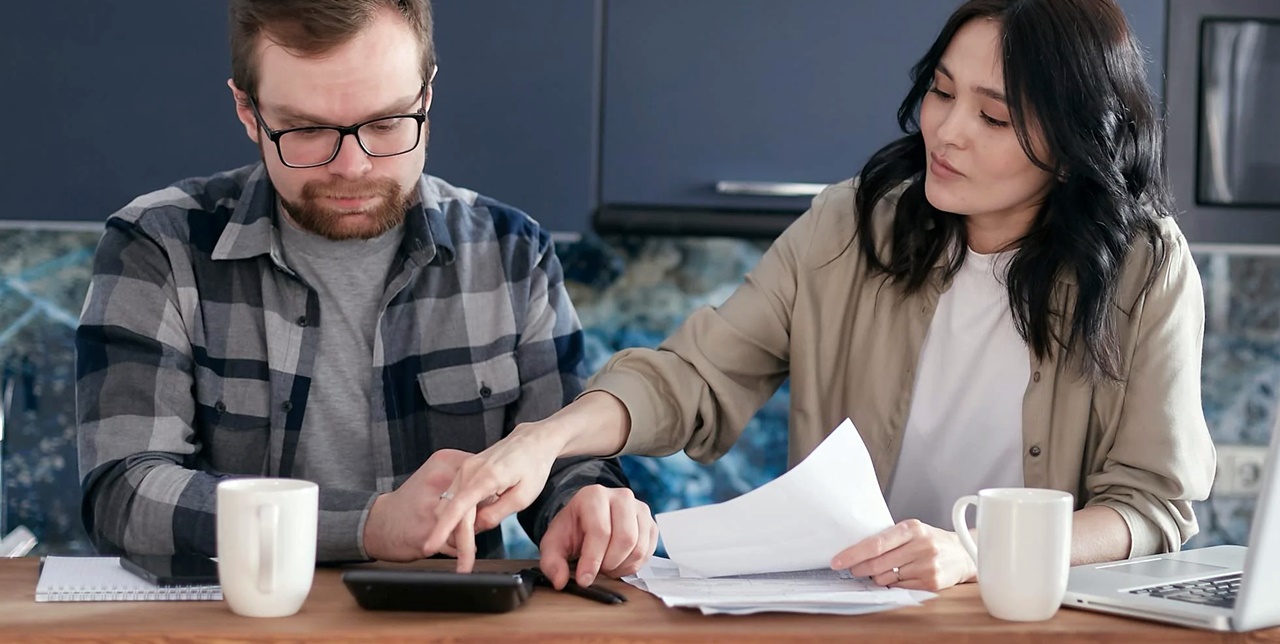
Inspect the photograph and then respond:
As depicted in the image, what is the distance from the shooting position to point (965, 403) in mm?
1586

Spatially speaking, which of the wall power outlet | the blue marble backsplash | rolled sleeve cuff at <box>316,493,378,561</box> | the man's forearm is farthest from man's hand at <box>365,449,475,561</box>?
the wall power outlet

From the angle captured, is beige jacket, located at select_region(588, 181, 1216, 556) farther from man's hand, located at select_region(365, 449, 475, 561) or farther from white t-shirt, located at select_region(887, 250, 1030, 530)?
man's hand, located at select_region(365, 449, 475, 561)

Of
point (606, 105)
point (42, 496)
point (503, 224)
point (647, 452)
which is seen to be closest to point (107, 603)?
point (647, 452)

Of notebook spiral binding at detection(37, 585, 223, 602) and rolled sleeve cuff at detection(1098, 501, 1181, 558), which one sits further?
rolled sleeve cuff at detection(1098, 501, 1181, 558)

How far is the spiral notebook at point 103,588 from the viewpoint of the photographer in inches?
41.9

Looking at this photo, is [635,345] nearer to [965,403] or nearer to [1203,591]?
[965,403]

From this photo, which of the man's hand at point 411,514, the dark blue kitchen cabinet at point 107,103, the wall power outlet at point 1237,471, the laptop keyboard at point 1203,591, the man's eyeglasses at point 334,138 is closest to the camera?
the laptop keyboard at point 1203,591

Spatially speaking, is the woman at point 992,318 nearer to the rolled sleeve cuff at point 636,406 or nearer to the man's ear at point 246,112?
the rolled sleeve cuff at point 636,406

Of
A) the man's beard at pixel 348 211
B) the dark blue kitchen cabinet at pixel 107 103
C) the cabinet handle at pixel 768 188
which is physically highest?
the dark blue kitchen cabinet at pixel 107 103

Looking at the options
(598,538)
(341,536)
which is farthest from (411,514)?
(598,538)

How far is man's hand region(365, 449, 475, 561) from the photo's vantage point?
1.22m

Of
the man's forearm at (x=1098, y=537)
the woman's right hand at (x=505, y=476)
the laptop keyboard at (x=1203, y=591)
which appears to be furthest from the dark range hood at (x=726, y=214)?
the laptop keyboard at (x=1203, y=591)

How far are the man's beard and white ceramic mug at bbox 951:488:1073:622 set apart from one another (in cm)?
78

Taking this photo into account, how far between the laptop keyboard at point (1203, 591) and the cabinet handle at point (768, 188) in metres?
1.08
